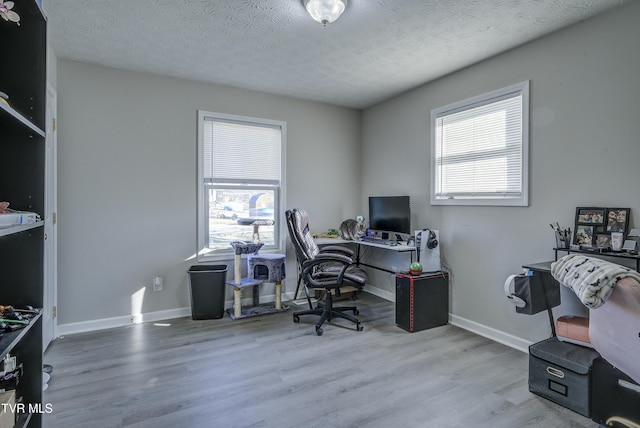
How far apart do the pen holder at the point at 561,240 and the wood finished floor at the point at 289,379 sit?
970 millimetres

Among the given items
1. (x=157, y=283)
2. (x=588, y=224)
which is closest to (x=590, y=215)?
(x=588, y=224)

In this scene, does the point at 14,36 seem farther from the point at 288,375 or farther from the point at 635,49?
the point at 635,49

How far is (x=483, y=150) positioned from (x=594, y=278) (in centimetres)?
227

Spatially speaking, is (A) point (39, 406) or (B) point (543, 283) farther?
(B) point (543, 283)

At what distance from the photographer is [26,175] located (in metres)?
1.39

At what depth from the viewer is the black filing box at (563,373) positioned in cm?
204

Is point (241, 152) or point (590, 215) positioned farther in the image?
point (241, 152)

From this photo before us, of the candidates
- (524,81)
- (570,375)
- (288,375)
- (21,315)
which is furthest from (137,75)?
(570,375)

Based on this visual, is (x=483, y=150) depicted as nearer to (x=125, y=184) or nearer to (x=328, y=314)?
(x=328, y=314)

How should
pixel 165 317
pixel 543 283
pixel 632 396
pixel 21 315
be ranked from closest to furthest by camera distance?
1. pixel 21 315
2. pixel 632 396
3. pixel 543 283
4. pixel 165 317

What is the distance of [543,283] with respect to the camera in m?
2.51

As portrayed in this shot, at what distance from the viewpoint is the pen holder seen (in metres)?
2.52

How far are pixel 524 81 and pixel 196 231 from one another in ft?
11.7

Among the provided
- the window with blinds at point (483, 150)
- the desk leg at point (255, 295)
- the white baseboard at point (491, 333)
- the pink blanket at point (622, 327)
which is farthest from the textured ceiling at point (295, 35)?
the white baseboard at point (491, 333)
